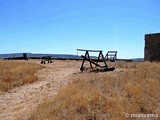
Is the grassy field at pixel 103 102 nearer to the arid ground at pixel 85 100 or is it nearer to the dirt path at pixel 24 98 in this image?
the arid ground at pixel 85 100

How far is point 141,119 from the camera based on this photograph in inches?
316

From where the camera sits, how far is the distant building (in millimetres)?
22766

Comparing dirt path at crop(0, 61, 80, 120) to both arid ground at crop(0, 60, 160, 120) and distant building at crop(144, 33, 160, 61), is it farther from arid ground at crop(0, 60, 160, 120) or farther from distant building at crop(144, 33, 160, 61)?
distant building at crop(144, 33, 160, 61)

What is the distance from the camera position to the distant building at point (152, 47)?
22766 mm

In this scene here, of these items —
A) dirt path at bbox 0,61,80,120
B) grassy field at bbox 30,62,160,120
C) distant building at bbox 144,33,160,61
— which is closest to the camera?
grassy field at bbox 30,62,160,120

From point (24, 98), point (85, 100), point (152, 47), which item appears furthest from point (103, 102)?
point (152, 47)

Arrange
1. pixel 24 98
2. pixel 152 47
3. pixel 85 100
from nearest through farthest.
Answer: pixel 85 100 < pixel 24 98 < pixel 152 47

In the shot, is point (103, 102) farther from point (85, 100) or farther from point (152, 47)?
point (152, 47)

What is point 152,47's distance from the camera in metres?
23.1

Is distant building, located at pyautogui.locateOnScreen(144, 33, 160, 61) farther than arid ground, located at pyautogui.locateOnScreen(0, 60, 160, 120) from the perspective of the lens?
Yes

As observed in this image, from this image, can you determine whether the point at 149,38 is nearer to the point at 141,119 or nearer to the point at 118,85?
the point at 118,85

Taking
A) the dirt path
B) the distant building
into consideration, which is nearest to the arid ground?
the dirt path

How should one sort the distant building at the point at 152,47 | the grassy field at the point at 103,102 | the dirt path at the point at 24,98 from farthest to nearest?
the distant building at the point at 152,47 < the dirt path at the point at 24,98 < the grassy field at the point at 103,102

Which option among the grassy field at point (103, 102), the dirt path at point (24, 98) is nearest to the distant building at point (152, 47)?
the grassy field at point (103, 102)
